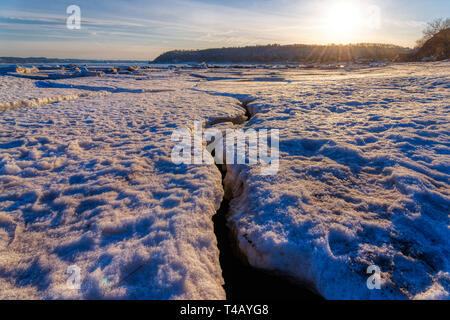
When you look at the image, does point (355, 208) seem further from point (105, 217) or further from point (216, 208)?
point (105, 217)

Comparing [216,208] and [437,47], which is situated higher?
[437,47]

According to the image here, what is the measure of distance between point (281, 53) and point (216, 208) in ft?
244

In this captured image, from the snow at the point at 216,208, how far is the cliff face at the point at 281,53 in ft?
205

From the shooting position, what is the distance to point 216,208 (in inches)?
99.0

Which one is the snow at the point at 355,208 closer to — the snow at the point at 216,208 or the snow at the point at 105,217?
the snow at the point at 216,208

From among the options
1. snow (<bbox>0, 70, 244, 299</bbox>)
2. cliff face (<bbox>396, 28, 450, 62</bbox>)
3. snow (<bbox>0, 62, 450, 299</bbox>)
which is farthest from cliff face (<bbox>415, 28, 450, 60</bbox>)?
snow (<bbox>0, 70, 244, 299</bbox>)

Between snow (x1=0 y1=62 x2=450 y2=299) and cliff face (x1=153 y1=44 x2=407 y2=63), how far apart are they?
205 feet

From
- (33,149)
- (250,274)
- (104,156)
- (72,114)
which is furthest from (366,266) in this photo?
(72,114)

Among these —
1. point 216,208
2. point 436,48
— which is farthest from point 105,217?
point 436,48

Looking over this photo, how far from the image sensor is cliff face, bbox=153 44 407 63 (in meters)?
63.4

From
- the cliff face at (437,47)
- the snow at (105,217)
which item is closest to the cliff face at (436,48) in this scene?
the cliff face at (437,47)

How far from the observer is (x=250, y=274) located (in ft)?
6.63

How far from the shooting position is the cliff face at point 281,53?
2495 inches
